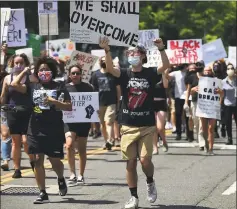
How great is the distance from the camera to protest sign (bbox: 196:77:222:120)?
14453 millimetres

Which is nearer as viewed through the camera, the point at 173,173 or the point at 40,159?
the point at 40,159

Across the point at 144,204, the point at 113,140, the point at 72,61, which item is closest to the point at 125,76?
the point at 144,204

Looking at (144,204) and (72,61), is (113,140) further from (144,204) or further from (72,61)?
(144,204)

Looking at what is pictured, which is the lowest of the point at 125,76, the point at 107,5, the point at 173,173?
the point at 173,173

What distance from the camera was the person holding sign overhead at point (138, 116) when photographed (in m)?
8.60

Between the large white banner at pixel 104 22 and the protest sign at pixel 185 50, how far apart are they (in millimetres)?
8569

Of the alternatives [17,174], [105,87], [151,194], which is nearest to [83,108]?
[17,174]

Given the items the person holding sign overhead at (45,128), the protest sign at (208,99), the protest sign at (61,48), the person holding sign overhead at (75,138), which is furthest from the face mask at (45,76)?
the protest sign at (61,48)

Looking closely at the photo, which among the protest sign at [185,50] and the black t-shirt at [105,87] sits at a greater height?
the protest sign at [185,50]

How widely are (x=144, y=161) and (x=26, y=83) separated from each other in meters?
3.36

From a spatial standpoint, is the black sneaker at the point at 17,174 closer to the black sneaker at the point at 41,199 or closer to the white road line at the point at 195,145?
the black sneaker at the point at 41,199

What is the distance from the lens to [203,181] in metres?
10.9

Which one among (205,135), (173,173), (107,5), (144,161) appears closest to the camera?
(144,161)

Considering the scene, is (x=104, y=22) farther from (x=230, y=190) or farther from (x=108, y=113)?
(x=108, y=113)
